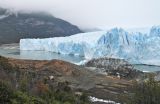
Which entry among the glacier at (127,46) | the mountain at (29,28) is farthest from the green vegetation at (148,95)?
the mountain at (29,28)

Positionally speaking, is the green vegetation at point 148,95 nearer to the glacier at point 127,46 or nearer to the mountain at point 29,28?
the glacier at point 127,46

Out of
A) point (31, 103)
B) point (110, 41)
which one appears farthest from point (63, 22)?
point (31, 103)

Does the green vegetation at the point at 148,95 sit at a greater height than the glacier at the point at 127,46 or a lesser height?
lesser

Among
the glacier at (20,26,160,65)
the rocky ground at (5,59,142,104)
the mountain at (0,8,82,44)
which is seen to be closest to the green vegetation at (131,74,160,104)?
the rocky ground at (5,59,142,104)

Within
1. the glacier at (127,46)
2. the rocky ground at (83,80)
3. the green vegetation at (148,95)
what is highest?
the glacier at (127,46)

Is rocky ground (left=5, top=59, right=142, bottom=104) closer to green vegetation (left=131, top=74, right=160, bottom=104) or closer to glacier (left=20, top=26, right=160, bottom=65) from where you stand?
green vegetation (left=131, top=74, right=160, bottom=104)

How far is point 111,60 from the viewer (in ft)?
184

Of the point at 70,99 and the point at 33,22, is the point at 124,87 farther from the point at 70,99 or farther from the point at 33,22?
the point at 33,22

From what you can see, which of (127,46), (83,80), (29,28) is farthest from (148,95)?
(29,28)

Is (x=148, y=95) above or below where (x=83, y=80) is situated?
above

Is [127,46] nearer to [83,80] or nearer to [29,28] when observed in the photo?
[83,80]

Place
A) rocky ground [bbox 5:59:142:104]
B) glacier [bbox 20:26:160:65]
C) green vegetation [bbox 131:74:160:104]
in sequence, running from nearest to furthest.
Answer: green vegetation [bbox 131:74:160:104], rocky ground [bbox 5:59:142:104], glacier [bbox 20:26:160:65]

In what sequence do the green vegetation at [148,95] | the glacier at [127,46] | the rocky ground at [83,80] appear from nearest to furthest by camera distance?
1. the green vegetation at [148,95]
2. the rocky ground at [83,80]
3. the glacier at [127,46]

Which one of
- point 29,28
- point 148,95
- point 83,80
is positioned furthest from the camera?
point 29,28
